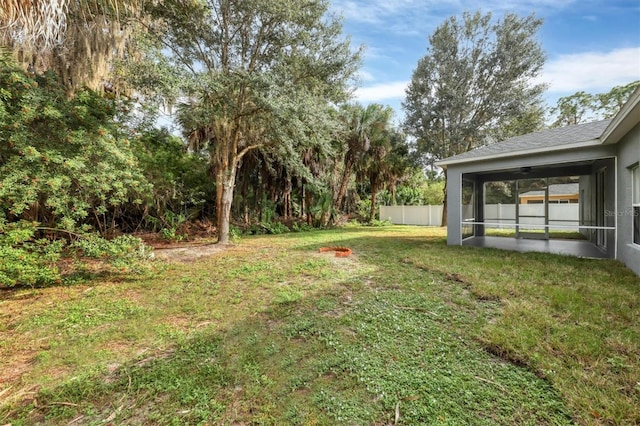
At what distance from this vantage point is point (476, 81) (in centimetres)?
1485

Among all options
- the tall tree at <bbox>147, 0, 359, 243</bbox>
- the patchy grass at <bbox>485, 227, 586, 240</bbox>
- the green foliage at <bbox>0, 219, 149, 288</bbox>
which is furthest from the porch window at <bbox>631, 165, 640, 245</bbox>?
the green foliage at <bbox>0, 219, 149, 288</bbox>

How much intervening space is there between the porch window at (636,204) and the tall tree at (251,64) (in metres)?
6.87

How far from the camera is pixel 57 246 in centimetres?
408

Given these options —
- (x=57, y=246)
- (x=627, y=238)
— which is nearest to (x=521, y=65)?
(x=627, y=238)

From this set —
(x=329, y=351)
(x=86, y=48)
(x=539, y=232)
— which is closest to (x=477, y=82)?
(x=539, y=232)

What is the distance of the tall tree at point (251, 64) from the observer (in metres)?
7.13

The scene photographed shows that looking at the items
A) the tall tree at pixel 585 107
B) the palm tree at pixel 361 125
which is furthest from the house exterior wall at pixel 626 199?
the tall tree at pixel 585 107

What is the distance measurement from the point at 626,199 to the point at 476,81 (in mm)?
12049

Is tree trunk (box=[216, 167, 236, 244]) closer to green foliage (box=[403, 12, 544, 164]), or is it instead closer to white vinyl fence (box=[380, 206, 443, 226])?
green foliage (box=[403, 12, 544, 164])

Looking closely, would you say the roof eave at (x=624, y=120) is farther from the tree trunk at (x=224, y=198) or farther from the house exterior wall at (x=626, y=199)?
the tree trunk at (x=224, y=198)

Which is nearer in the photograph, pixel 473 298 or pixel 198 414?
pixel 198 414

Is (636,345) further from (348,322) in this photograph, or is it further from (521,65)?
(521,65)

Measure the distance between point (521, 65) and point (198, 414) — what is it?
61.3ft

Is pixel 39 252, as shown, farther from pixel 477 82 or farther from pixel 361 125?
pixel 477 82
